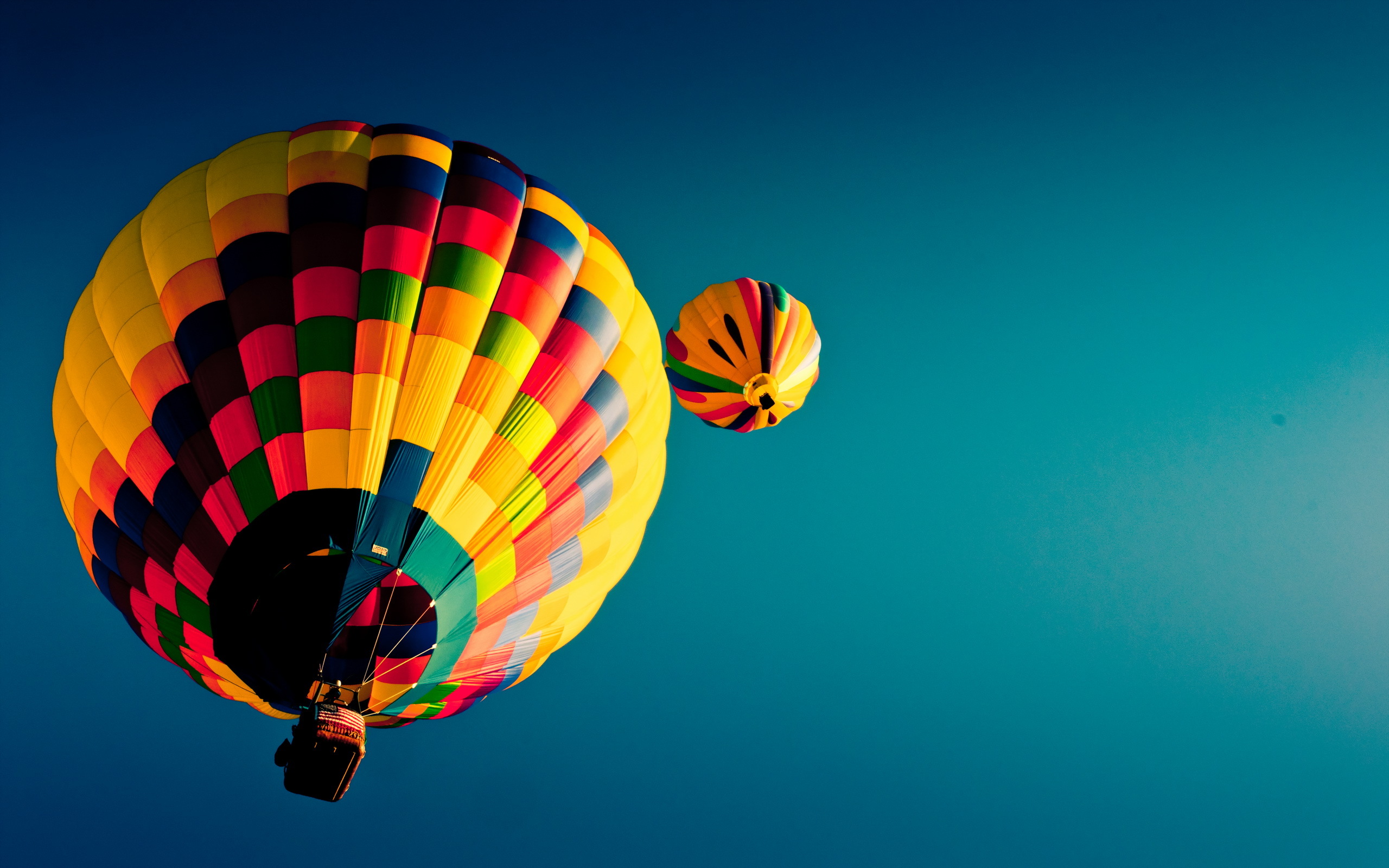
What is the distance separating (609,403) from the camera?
6.75 meters

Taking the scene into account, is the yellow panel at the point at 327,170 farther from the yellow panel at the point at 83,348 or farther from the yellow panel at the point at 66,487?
the yellow panel at the point at 66,487

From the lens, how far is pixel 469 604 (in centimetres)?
571

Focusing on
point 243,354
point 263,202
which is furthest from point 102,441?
point 263,202

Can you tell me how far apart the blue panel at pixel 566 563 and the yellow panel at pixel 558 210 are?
247 cm

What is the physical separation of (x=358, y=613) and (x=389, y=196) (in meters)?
3.05

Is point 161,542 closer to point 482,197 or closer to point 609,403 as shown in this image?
point 609,403

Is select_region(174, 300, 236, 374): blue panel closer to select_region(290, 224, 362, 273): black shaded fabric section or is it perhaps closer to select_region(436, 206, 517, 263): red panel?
select_region(290, 224, 362, 273): black shaded fabric section

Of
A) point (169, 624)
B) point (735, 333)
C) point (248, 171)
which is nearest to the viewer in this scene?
point (169, 624)

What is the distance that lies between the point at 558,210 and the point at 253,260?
7.76 ft

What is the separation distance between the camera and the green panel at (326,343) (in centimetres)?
557

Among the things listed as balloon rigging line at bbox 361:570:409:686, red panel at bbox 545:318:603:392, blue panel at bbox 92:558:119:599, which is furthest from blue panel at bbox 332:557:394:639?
blue panel at bbox 92:558:119:599

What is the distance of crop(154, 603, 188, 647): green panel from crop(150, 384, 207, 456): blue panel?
3.92 ft

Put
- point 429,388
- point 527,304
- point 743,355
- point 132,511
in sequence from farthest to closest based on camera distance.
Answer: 1. point 743,355
2. point 527,304
3. point 132,511
4. point 429,388

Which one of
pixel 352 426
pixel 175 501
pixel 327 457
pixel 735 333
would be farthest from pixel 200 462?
pixel 735 333
